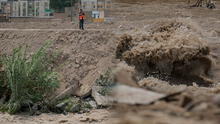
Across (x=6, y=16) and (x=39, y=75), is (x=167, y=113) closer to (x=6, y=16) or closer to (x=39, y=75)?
(x=39, y=75)

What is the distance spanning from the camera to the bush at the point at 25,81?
45.9 feet

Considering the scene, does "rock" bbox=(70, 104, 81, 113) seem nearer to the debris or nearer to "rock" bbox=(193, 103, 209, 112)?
the debris

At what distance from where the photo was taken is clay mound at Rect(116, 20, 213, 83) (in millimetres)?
16875

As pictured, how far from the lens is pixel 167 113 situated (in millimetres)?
2510

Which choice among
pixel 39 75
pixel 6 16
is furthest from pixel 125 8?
pixel 39 75

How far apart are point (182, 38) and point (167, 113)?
48.7 ft

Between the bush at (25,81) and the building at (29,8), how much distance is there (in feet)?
57.8

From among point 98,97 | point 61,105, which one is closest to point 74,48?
point 98,97

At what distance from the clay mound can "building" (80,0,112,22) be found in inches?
454

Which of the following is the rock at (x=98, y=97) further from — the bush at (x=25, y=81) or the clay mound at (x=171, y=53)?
the clay mound at (x=171, y=53)

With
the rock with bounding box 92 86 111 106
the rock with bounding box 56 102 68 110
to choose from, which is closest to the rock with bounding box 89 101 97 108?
the rock with bounding box 92 86 111 106

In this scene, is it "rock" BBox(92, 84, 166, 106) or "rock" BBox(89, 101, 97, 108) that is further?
"rock" BBox(89, 101, 97, 108)

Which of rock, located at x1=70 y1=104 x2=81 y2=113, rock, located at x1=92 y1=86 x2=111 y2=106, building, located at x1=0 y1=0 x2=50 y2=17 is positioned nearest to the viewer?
rock, located at x1=70 y1=104 x2=81 y2=113

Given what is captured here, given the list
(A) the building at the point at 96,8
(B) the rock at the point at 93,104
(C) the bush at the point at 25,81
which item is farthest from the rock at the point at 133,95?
(A) the building at the point at 96,8
